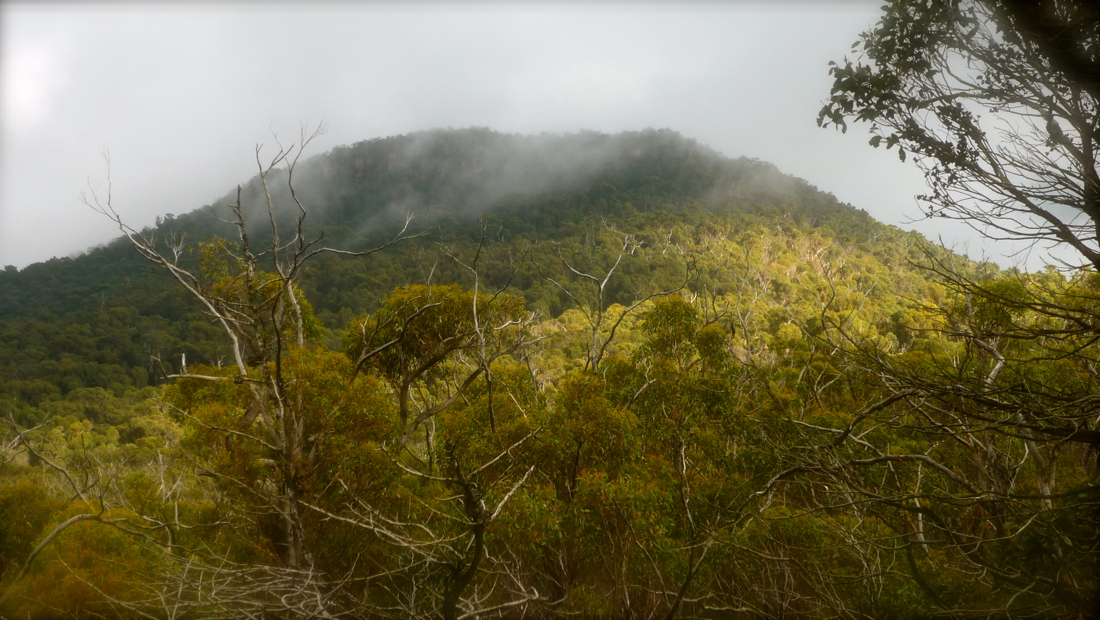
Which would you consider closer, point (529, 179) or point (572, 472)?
point (572, 472)

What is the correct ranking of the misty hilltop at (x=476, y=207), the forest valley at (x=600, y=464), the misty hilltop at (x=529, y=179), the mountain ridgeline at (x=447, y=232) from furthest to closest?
the misty hilltop at (x=529, y=179), the misty hilltop at (x=476, y=207), the mountain ridgeline at (x=447, y=232), the forest valley at (x=600, y=464)

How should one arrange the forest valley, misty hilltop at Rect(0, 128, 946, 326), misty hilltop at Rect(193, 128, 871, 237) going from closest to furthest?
the forest valley → misty hilltop at Rect(0, 128, 946, 326) → misty hilltop at Rect(193, 128, 871, 237)

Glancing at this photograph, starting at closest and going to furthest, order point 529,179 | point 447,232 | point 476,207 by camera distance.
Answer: point 447,232, point 476,207, point 529,179

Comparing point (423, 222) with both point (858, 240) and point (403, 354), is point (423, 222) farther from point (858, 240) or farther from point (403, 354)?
point (403, 354)

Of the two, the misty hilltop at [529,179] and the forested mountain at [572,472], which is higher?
the misty hilltop at [529,179]

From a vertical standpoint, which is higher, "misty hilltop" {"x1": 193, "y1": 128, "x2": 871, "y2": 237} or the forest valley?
"misty hilltop" {"x1": 193, "y1": 128, "x2": 871, "y2": 237}

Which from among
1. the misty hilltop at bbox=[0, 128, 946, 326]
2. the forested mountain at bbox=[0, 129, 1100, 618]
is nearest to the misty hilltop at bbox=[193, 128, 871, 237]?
the misty hilltop at bbox=[0, 128, 946, 326]

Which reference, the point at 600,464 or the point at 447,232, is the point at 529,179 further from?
the point at 600,464

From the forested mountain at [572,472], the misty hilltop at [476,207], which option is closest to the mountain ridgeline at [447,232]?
the misty hilltop at [476,207]

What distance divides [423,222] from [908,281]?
159ft

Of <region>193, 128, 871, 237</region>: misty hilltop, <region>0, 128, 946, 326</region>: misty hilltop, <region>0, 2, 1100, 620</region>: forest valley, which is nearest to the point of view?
<region>0, 2, 1100, 620</region>: forest valley

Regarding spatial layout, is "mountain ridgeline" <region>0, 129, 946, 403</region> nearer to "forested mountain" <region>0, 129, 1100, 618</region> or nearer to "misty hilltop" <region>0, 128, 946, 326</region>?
"misty hilltop" <region>0, 128, 946, 326</region>

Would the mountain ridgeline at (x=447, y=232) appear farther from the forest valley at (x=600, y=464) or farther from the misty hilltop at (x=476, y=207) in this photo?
the forest valley at (x=600, y=464)

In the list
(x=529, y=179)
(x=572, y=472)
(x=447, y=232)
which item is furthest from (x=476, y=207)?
(x=572, y=472)
